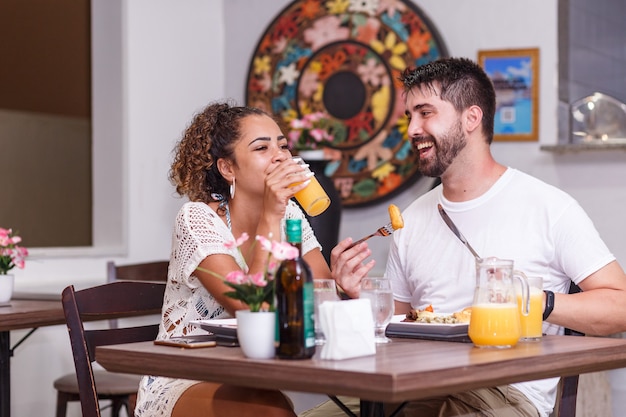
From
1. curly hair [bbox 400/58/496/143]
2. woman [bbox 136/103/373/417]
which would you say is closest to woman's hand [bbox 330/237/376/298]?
woman [bbox 136/103/373/417]

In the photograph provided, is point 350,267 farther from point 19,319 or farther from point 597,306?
point 19,319

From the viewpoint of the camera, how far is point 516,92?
15.0 ft

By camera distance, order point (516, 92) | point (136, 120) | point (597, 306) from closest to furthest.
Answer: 1. point (597, 306)
2. point (516, 92)
3. point (136, 120)

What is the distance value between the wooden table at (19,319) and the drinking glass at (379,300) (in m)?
1.21

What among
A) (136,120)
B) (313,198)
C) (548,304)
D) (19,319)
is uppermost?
(136,120)

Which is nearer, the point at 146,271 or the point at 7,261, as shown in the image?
the point at 7,261

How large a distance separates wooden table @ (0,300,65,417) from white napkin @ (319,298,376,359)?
1335 millimetres

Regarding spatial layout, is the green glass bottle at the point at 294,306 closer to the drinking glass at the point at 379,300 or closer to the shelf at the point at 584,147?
the drinking glass at the point at 379,300

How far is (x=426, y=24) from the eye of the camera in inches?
188

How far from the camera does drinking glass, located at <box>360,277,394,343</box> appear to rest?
1855 millimetres

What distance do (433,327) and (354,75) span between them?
10.5 feet

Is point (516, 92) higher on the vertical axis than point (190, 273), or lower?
higher

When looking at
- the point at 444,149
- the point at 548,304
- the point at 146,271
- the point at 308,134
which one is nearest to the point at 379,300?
the point at 548,304

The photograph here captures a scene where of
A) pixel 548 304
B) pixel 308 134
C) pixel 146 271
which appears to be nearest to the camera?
pixel 548 304
